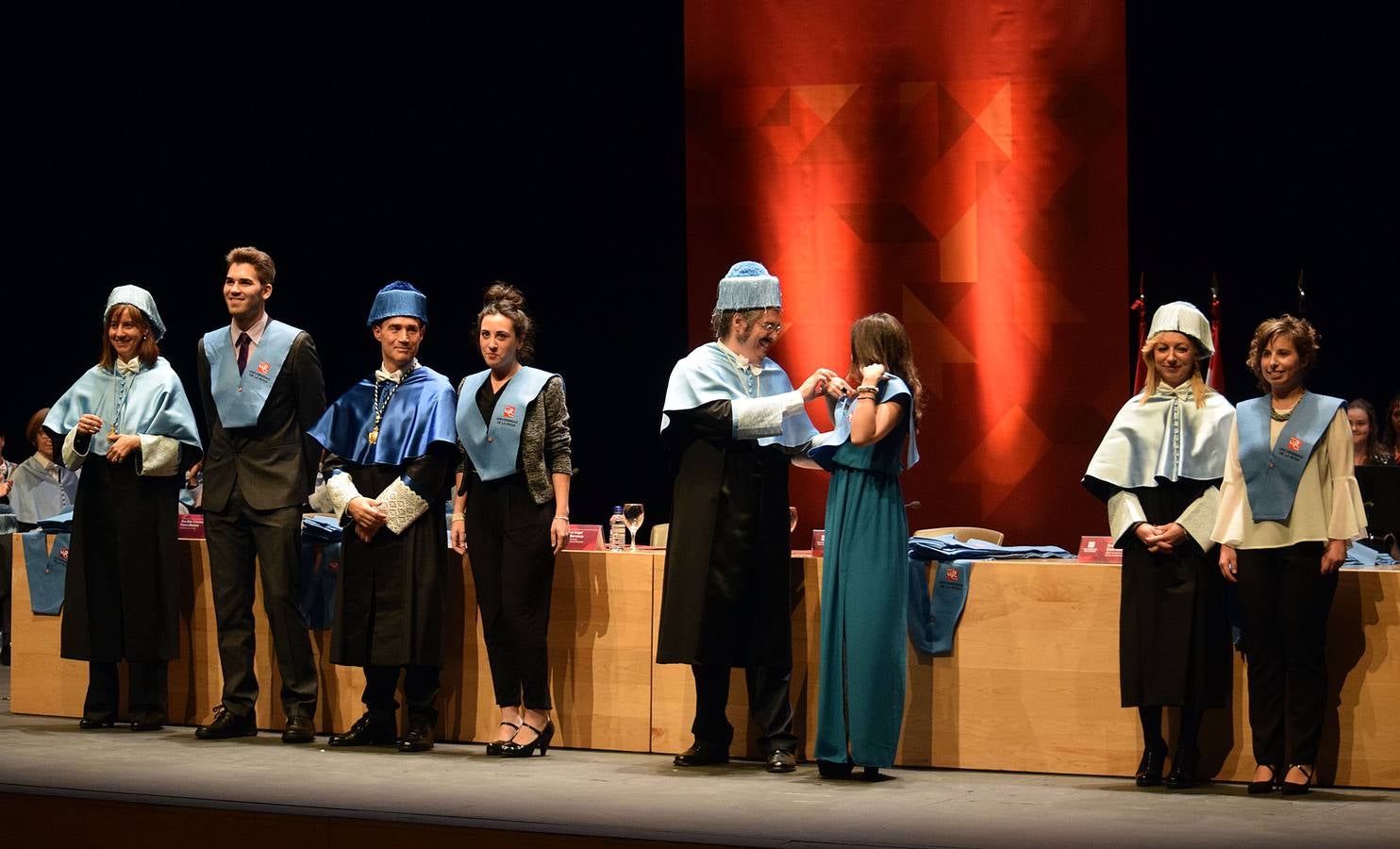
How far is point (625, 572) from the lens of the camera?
196 inches

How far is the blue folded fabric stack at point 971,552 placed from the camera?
15.7 feet

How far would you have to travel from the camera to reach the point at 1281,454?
14.0 ft

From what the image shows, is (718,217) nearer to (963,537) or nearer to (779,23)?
(779,23)

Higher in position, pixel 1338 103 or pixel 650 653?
pixel 1338 103

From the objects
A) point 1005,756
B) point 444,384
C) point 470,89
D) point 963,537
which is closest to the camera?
point 1005,756

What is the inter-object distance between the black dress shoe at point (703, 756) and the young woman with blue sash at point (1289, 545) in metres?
1.51

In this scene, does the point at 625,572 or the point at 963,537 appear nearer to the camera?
the point at 625,572

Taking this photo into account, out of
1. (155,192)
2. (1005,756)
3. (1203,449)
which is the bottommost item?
(1005,756)

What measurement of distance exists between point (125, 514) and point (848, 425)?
8.28 feet

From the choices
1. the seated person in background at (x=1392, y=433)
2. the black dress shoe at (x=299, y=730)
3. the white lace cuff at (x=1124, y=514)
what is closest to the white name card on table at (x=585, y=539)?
the black dress shoe at (x=299, y=730)

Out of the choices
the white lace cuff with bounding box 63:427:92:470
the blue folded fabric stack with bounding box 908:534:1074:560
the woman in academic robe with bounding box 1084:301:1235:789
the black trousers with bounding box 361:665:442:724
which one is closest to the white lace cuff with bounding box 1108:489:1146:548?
the woman in academic robe with bounding box 1084:301:1235:789

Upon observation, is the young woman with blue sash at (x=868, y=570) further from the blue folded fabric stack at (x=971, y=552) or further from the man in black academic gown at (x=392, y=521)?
the man in black academic gown at (x=392, y=521)

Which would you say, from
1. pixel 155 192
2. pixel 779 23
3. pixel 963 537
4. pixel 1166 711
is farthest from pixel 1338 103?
pixel 155 192

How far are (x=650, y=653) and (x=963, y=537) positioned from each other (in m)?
1.18
